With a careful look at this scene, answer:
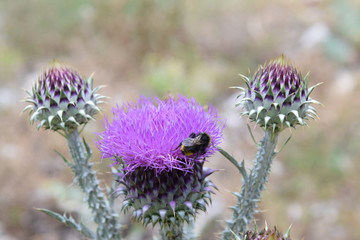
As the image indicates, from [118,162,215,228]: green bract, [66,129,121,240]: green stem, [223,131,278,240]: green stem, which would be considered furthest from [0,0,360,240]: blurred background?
[118,162,215,228]: green bract

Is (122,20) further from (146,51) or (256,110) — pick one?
(256,110)

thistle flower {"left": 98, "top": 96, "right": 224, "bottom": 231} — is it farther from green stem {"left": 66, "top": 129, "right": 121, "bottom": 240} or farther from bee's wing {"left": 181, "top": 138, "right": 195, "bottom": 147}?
green stem {"left": 66, "top": 129, "right": 121, "bottom": 240}

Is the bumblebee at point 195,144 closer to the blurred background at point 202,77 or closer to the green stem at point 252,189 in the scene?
the green stem at point 252,189

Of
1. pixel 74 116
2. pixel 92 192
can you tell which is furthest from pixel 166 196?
pixel 74 116

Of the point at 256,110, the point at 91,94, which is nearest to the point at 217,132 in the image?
the point at 256,110

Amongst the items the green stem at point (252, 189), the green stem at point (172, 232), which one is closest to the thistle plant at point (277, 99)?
the green stem at point (252, 189)

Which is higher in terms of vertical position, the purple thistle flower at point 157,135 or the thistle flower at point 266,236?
the purple thistle flower at point 157,135
